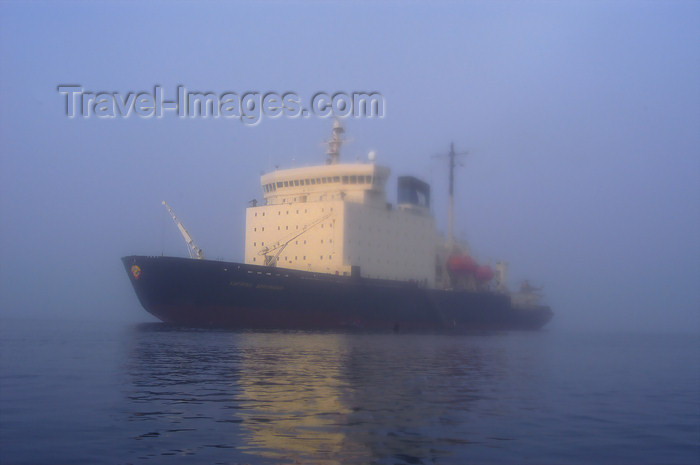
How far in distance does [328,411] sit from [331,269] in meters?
23.4

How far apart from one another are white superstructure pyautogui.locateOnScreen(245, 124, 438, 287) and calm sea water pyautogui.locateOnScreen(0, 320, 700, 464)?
15660 millimetres

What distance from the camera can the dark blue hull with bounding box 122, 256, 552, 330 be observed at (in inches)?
1056

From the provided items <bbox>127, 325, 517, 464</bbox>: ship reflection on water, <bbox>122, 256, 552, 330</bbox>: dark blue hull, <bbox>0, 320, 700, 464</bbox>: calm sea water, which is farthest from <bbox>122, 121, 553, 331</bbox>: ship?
<bbox>0, 320, 700, 464</bbox>: calm sea water

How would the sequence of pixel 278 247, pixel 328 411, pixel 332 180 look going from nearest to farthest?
pixel 328 411 → pixel 278 247 → pixel 332 180

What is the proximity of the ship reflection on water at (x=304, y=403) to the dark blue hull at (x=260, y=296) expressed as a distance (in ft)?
28.5

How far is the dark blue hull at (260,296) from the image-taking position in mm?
26828

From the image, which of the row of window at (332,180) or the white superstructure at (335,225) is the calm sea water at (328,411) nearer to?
the white superstructure at (335,225)

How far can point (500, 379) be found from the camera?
46.3ft

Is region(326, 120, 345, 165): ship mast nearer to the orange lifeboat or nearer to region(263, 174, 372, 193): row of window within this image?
region(263, 174, 372, 193): row of window

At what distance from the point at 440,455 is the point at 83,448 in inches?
154

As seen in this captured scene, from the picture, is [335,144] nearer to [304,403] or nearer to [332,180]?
[332,180]

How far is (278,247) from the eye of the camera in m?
32.5

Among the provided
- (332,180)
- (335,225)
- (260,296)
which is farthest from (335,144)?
(260,296)

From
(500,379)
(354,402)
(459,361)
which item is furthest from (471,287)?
(354,402)
